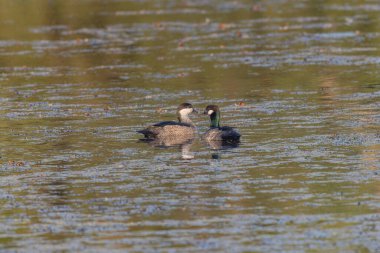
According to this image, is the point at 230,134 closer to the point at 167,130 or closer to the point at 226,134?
the point at 226,134

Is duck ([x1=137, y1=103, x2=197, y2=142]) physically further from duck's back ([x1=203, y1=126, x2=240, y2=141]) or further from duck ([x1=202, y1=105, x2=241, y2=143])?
duck's back ([x1=203, y1=126, x2=240, y2=141])

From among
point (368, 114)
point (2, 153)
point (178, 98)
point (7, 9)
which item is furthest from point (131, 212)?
point (7, 9)

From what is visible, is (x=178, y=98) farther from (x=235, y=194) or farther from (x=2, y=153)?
Result: (x=235, y=194)

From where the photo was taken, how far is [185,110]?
20672 mm

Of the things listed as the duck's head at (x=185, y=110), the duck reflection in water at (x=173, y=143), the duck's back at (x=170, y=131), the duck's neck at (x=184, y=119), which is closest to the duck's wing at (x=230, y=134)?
the duck reflection in water at (x=173, y=143)

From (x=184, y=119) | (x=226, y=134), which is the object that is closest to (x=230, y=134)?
(x=226, y=134)

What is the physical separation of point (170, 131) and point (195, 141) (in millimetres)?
546

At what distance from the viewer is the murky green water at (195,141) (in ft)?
40.6

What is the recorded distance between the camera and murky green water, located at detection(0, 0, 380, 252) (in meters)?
12.4

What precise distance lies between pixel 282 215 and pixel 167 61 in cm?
1700

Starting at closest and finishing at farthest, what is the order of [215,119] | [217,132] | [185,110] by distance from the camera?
[217,132] < [215,119] < [185,110]

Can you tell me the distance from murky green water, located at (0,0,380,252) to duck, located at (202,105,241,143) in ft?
1.01

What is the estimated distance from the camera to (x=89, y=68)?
2905 centimetres

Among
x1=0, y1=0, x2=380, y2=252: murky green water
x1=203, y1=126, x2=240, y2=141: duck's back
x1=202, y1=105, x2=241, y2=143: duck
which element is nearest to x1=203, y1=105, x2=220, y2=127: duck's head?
x1=202, y1=105, x2=241, y2=143: duck
